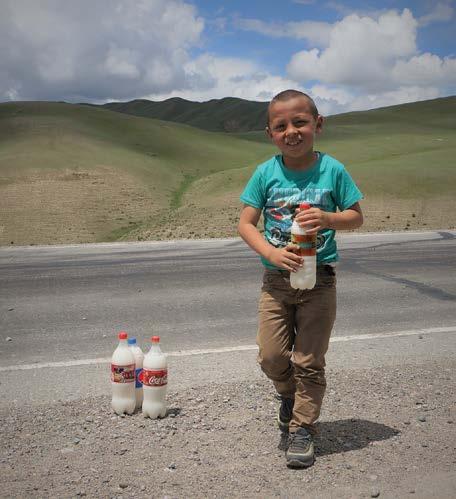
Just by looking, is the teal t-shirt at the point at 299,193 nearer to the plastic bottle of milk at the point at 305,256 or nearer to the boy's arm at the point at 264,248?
the boy's arm at the point at 264,248

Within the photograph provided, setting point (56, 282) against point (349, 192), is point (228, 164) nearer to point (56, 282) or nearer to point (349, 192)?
point (56, 282)

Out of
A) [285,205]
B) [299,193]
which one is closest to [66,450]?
[285,205]

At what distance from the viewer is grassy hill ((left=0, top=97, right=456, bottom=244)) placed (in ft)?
71.4

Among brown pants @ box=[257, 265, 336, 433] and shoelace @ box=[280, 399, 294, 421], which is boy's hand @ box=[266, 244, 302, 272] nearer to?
brown pants @ box=[257, 265, 336, 433]

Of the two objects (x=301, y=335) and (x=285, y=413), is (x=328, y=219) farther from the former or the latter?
(x=285, y=413)

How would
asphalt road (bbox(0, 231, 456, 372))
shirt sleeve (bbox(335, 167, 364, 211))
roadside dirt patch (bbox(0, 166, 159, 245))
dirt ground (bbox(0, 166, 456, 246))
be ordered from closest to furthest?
1. shirt sleeve (bbox(335, 167, 364, 211))
2. asphalt road (bbox(0, 231, 456, 372))
3. dirt ground (bbox(0, 166, 456, 246))
4. roadside dirt patch (bbox(0, 166, 159, 245))

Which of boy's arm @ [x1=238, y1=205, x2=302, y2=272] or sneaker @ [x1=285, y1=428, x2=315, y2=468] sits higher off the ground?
boy's arm @ [x1=238, y1=205, x2=302, y2=272]

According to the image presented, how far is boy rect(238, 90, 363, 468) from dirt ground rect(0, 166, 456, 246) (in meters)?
13.5

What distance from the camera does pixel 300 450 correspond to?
12.4ft

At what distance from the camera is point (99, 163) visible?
40.4 metres

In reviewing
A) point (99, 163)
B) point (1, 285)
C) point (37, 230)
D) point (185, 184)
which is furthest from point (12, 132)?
point (1, 285)

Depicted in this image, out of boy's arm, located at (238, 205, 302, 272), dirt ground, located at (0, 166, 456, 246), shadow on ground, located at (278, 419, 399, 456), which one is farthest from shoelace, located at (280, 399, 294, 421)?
dirt ground, located at (0, 166, 456, 246)

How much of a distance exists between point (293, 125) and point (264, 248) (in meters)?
0.79

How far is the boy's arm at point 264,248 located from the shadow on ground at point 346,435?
4.25 ft
